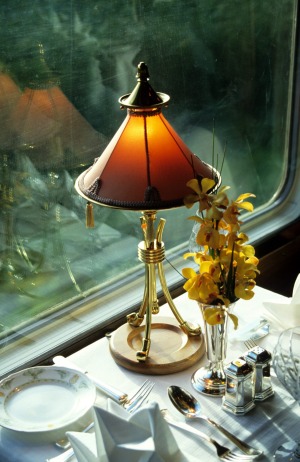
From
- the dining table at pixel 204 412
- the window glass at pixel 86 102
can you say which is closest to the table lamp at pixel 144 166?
the window glass at pixel 86 102

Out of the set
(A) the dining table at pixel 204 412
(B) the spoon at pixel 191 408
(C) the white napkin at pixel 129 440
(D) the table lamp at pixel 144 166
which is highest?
(D) the table lamp at pixel 144 166

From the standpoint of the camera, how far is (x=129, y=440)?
130 centimetres

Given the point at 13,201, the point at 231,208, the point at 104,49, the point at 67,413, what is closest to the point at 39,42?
the point at 104,49

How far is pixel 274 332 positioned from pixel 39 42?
946 millimetres

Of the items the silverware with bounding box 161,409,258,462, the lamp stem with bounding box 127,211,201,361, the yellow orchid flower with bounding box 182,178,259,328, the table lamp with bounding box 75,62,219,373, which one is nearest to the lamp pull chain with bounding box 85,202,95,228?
the table lamp with bounding box 75,62,219,373

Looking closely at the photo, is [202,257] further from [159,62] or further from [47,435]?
[159,62]

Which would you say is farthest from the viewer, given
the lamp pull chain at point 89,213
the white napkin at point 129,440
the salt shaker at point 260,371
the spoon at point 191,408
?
the lamp pull chain at point 89,213

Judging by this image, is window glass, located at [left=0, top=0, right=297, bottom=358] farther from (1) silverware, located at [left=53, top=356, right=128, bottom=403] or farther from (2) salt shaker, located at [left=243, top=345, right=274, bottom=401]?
(2) salt shaker, located at [left=243, top=345, right=274, bottom=401]

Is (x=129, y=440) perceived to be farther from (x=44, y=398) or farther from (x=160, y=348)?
(x=160, y=348)

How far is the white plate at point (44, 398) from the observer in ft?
4.86

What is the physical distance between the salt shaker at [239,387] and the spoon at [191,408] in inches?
2.4

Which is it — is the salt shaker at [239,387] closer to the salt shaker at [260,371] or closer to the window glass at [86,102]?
the salt shaker at [260,371]

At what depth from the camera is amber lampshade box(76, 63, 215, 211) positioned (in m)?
1.52

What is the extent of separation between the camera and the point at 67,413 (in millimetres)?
1515
